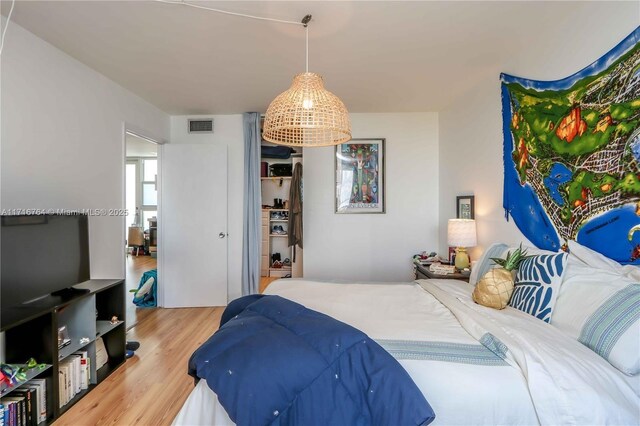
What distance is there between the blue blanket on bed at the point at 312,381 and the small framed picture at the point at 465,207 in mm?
2325

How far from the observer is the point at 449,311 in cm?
176

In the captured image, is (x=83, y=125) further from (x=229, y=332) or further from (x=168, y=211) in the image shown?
(x=229, y=332)

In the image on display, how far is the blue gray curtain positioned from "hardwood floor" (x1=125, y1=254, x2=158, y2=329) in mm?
1217

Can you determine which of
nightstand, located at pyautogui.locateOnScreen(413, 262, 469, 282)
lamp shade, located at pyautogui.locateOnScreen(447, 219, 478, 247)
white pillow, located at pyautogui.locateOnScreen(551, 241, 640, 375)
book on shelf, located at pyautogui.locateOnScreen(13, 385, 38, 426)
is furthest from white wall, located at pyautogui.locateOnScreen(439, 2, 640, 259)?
book on shelf, located at pyautogui.locateOnScreen(13, 385, 38, 426)

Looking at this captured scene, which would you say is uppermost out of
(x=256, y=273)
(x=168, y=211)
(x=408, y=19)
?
(x=408, y=19)

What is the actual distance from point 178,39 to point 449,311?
8.34ft

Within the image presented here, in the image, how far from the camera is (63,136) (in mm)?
2293

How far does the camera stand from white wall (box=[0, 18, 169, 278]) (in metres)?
1.92

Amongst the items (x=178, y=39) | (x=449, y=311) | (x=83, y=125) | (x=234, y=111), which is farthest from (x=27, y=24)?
(x=449, y=311)

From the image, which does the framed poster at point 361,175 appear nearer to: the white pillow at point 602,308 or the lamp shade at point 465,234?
the lamp shade at point 465,234

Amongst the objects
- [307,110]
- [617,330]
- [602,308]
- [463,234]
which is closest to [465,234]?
[463,234]

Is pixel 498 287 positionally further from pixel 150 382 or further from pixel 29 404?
pixel 29 404

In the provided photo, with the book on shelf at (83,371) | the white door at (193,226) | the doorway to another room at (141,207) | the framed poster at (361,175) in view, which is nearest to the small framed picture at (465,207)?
the framed poster at (361,175)

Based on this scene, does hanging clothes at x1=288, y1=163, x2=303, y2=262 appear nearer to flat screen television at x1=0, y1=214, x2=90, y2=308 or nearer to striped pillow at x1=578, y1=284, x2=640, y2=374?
flat screen television at x1=0, y1=214, x2=90, y2=308
